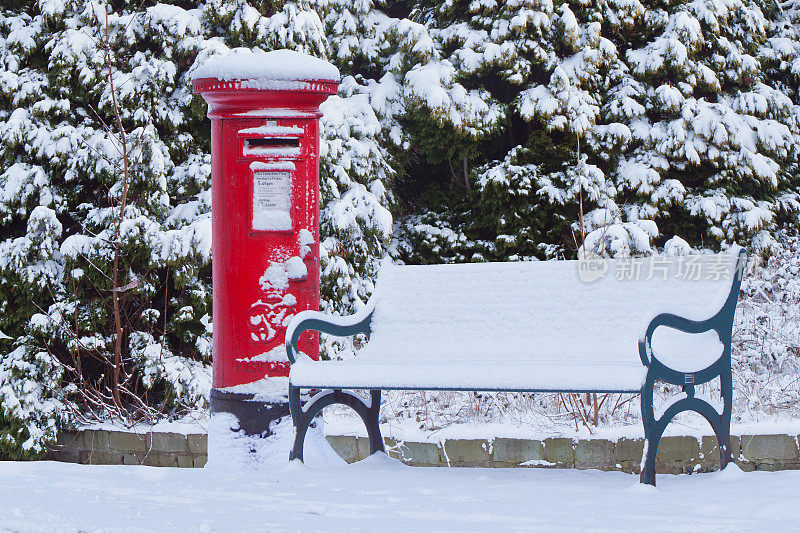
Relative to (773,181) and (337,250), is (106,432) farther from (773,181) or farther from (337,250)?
(773,181)

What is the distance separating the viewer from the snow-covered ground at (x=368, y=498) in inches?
134

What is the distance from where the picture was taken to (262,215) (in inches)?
189

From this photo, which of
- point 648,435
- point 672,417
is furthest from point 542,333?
point 648,435

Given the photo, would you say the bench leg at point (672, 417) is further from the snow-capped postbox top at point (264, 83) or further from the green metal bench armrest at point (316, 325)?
the snow-capped postbox top at point (264, 83)

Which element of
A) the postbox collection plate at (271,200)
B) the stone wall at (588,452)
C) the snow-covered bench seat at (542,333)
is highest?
the postbox collection plate at (271,200)

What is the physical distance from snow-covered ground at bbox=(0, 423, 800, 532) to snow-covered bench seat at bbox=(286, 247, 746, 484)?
0.76 ft

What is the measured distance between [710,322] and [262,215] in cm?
211

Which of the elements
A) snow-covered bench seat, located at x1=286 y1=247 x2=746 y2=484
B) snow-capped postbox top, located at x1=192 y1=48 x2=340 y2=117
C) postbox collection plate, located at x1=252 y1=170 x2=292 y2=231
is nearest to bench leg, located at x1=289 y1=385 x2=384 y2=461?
snow-covered bench seat, located at x1=286 y1=247 x2=746 y2=484

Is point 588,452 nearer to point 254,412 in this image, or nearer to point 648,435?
point 648,435

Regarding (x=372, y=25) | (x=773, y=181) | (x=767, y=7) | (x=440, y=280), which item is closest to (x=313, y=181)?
(x=440, y=280)

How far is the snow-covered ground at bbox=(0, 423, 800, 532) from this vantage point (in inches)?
134

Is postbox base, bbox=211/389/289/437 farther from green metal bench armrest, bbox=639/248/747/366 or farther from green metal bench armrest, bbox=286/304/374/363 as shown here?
green metal bench armrest, bbox=639/248/747/366

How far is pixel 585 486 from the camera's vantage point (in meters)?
4.24

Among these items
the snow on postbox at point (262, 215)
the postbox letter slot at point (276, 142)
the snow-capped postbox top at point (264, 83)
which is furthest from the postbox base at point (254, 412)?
the snow-capped postbox top at point (264, 83)
